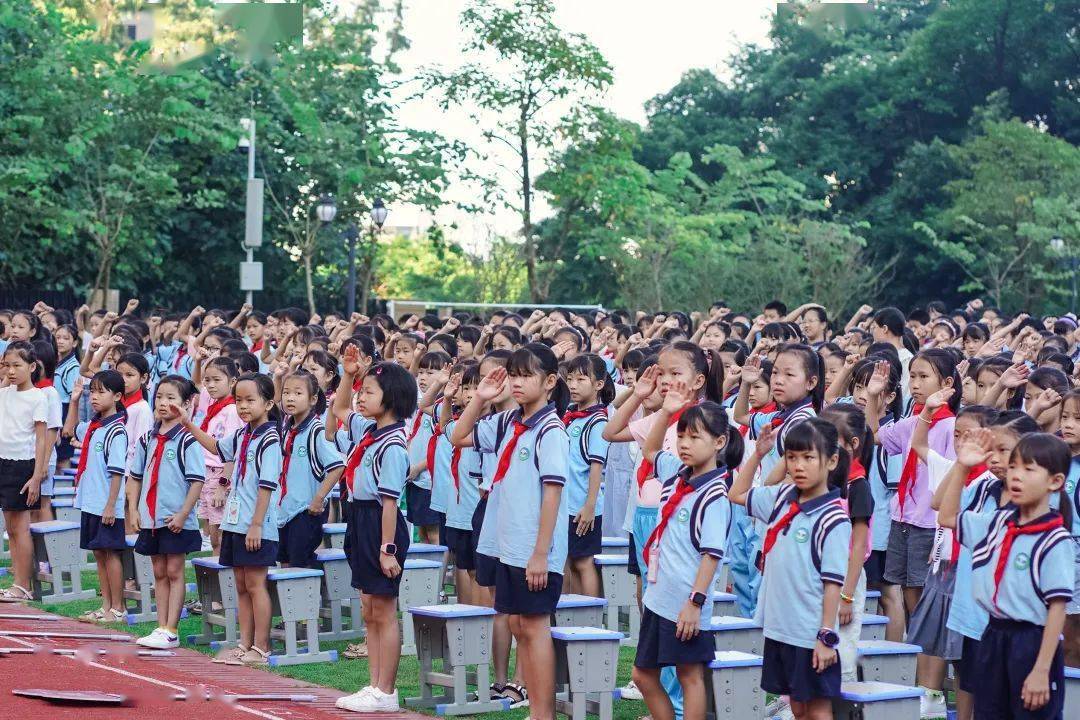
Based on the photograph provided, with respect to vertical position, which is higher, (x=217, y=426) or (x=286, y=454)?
(x=217, y=426)

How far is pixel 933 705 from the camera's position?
7.41 m

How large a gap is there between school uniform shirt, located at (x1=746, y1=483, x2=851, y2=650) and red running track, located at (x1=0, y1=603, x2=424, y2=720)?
225 cm

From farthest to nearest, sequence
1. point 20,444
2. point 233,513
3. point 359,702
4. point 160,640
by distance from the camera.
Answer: point 20,444, point 160,640, point 233,513, point 359,702

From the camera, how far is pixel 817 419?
6.12 metres

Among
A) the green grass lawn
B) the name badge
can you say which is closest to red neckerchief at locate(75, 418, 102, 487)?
the green grass lawn

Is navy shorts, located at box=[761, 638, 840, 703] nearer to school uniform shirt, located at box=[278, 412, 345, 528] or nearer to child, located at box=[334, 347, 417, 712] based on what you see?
child, located at box=[334, 347, 417, 712]

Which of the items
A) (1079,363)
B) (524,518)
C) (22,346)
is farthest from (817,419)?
(22,346)

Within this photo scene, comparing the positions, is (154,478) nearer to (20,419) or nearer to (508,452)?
(20,419)

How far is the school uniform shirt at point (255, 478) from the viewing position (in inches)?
340

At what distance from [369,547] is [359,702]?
0.76 metres

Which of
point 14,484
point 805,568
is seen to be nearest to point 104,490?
Result: point 14,484

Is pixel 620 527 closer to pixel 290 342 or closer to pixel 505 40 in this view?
pixel 290 342

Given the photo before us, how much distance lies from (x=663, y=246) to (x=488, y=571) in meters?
27.1

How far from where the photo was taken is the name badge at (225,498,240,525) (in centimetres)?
869
